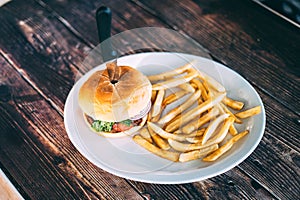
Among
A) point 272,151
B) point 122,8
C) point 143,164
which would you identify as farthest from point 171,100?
point 122,8

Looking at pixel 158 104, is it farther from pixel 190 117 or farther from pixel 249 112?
pixel 249 112

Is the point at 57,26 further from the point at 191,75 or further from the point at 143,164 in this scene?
the point at 143,164

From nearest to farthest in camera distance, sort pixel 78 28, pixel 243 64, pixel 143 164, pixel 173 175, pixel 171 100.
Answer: pixel 173 175
pixel 143 164
pixel 171 100
pixel 243 64
pixel 78 28

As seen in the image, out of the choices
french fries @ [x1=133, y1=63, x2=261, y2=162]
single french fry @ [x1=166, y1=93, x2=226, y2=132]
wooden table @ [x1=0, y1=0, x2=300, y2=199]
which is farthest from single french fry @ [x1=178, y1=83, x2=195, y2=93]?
wooden table @ [x1=0, y1=0, x2=300, y2=199]

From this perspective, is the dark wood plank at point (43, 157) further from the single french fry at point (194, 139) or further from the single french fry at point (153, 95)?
the single french fry at point (153, 95)

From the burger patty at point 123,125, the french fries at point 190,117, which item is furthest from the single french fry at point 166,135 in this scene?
the burger patty at point 123,125

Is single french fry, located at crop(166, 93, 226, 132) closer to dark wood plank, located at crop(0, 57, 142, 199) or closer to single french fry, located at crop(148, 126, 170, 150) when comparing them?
single french fry, located at crop(148, 126, 170, 150)
